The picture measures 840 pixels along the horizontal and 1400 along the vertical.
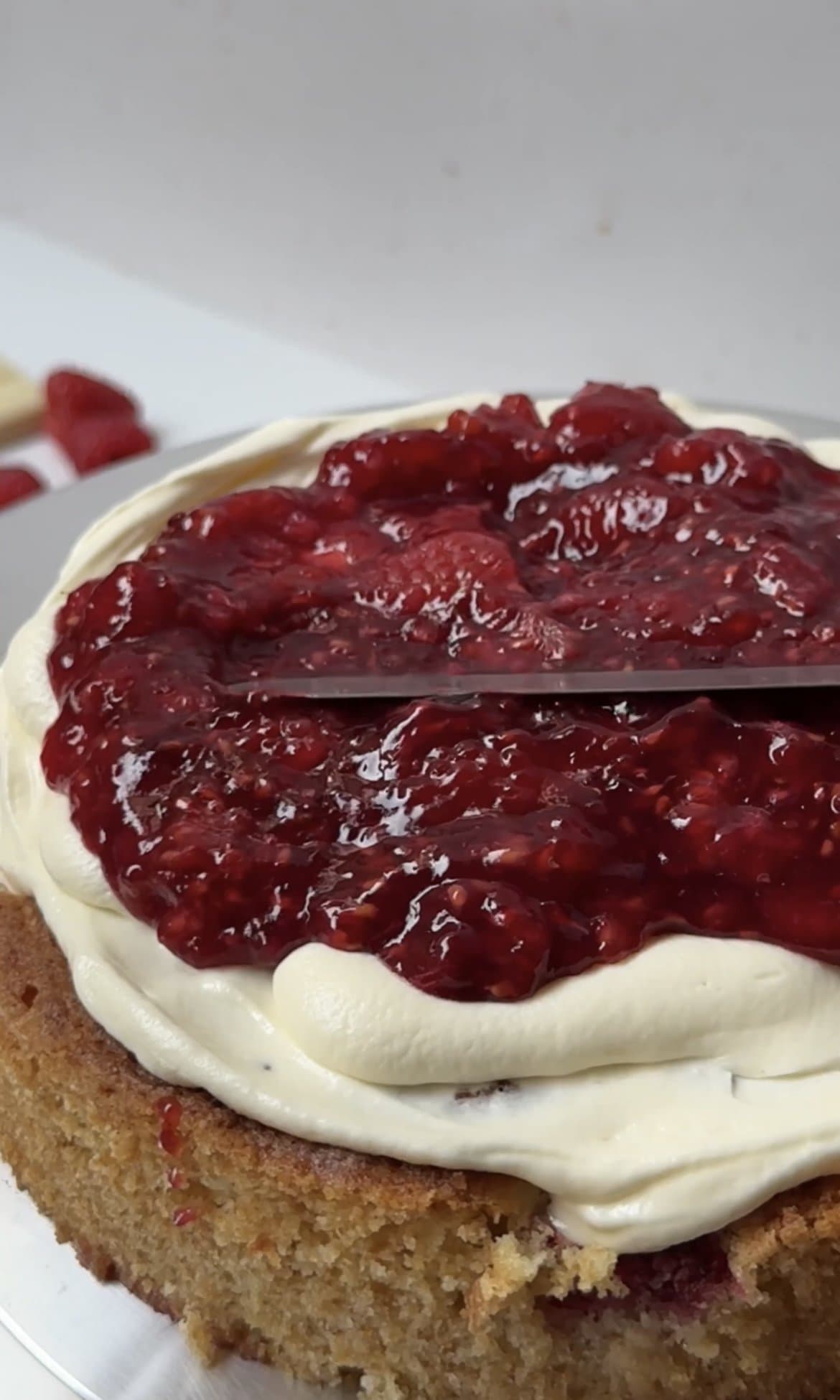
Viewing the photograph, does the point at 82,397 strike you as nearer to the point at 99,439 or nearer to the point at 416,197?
the point at 99,439

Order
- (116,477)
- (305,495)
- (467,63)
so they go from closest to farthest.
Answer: (305,495)
(116,477)
(467,63)

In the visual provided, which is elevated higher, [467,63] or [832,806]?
[467,63]

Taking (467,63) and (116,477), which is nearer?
(116,477)

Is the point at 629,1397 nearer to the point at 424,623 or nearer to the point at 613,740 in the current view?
the point at 613,740

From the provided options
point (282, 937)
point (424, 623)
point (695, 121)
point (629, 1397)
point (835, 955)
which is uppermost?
point (695, 121)

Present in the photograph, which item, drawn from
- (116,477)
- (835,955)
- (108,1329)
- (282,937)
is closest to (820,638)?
(835,955)

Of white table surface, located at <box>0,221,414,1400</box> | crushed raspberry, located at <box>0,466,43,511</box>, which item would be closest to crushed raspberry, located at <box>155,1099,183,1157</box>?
crushed raspberry, located at <box>0,466,43,511</box>
